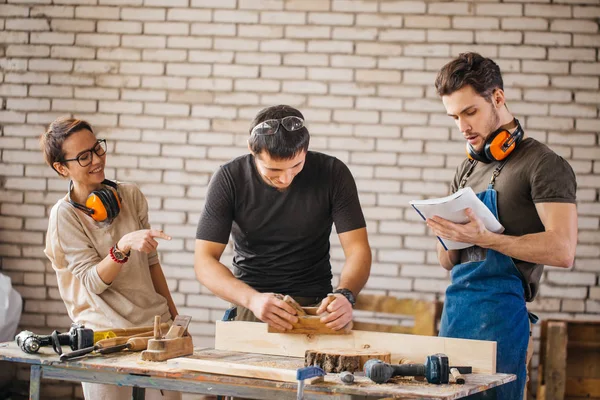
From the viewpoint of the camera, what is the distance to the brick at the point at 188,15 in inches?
228

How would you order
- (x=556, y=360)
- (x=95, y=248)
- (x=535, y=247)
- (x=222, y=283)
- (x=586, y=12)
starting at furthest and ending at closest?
(x=586, y=12) < (x=556, y=360) < (x=95, y=248) < (x=222, y=283) < (x=535, y=247)

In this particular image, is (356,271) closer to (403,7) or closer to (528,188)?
(528,188)

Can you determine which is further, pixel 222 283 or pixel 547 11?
pixel 547 11

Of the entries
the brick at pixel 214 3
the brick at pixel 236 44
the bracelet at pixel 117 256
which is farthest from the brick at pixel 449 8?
the bracelet at pixel 117 256

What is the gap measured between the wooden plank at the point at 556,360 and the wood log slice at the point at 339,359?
2.33 meters

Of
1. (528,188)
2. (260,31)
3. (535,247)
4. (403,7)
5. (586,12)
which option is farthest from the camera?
(260,31)

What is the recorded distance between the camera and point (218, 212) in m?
3.69

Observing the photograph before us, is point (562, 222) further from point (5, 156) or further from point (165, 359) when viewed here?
point (5, 156)

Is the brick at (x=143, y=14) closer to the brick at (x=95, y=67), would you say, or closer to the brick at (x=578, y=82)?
the brick at (x=95, y=67)

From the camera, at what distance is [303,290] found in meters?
3.71

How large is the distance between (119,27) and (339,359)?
3.72 meters

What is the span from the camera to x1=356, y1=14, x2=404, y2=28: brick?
5629 mm

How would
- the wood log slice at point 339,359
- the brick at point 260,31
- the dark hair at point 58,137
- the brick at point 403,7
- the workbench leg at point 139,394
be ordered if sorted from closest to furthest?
the wood log slice at point 339,359 → the workbench leg at point 139,394 → the dark hair at point 58,137 → the brick at point 403,7 → the brick at point 260,31

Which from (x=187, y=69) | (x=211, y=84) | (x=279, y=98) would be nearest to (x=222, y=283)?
(x=279, y=98)
